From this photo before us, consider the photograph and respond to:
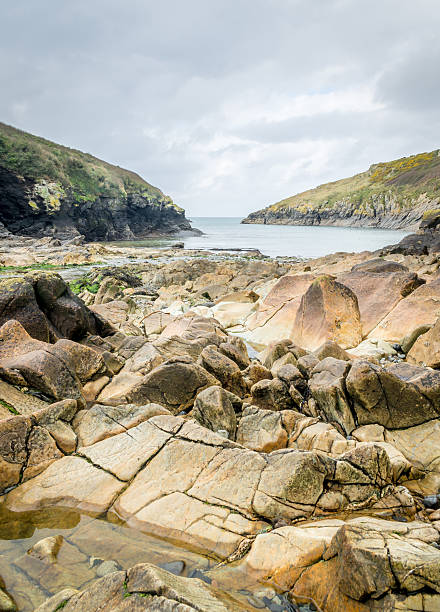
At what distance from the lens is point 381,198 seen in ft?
460

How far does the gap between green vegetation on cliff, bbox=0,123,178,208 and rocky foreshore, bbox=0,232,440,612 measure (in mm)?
84867

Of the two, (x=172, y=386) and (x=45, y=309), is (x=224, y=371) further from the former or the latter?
(x=45, y=309)

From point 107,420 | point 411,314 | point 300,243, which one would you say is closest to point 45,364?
point 107,420

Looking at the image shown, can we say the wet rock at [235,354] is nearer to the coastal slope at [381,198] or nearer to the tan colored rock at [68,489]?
the tan colored rock at [68,489]

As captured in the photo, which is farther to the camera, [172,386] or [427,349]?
[427,349]

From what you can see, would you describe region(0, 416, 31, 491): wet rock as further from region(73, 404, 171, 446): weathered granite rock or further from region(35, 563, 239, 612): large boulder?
region(35, 563, 239, 612): large boulder

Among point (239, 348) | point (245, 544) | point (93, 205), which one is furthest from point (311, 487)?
point (93, 205)

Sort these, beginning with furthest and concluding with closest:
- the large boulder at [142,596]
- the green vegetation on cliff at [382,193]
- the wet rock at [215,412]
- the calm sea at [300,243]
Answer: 1. the green vegetation on cliff at [382,193]
2. the calm sea at [300,243]
3. the wet rock at [215,412]
4. the large boulder at [142,596]

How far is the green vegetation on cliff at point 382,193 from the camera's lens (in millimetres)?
123688

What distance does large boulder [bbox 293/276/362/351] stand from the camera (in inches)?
536

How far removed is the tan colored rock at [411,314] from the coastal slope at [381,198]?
107617mm

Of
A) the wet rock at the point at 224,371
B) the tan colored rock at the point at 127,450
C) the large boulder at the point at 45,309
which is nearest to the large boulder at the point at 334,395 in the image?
the wet rock at the point at 224,371

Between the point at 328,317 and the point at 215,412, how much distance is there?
8308mm

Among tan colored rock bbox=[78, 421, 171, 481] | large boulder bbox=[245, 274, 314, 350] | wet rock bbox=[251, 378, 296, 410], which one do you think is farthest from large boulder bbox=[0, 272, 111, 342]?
large boulder bbox=[245, 274, 314, 350]
